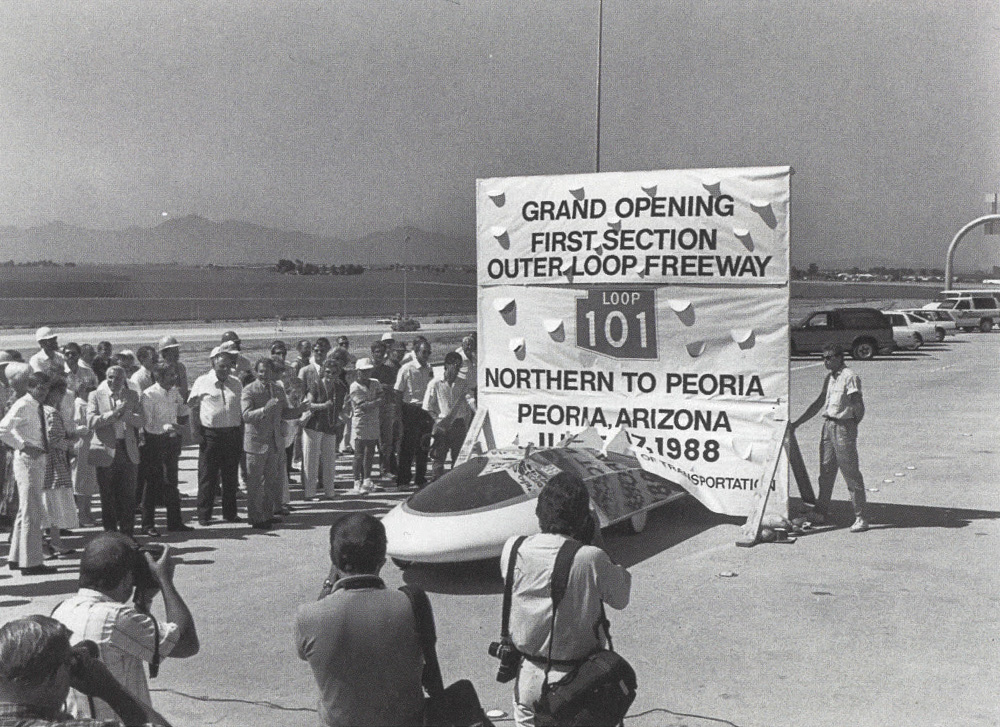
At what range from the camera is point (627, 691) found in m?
4.27

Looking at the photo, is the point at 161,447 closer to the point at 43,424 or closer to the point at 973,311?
the point at 43,424

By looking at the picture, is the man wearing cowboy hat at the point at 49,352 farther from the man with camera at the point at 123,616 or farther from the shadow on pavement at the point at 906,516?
the man with camera at the point at 123,616

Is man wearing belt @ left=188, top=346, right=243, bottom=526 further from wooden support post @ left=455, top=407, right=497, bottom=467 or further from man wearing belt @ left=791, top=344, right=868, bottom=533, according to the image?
man wearing belt @ left=791, top=344, right=868, bottom=533

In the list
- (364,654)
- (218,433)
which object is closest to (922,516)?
(218,433)

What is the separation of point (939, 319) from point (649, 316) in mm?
43641

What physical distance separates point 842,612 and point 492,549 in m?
2.92

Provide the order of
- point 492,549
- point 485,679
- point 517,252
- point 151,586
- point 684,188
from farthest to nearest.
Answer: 1. point 517,252
2. point 684,188
3. point 492,549
4. point 485,679
5. point 151,586

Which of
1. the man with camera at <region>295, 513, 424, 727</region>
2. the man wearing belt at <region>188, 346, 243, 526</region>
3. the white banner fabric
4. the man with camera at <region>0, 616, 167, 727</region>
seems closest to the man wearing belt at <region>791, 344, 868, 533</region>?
the white banner fabric

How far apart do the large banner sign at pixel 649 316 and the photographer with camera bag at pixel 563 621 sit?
24.3ft

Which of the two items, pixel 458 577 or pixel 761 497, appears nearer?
pixel 458 577

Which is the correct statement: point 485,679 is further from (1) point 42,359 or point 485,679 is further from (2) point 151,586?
(1) point 42,359

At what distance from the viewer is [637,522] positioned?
11266 millimetres

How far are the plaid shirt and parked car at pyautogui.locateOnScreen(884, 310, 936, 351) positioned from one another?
40844 millimetres

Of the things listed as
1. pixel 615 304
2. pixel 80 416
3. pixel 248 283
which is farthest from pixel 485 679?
pixel 248 283
